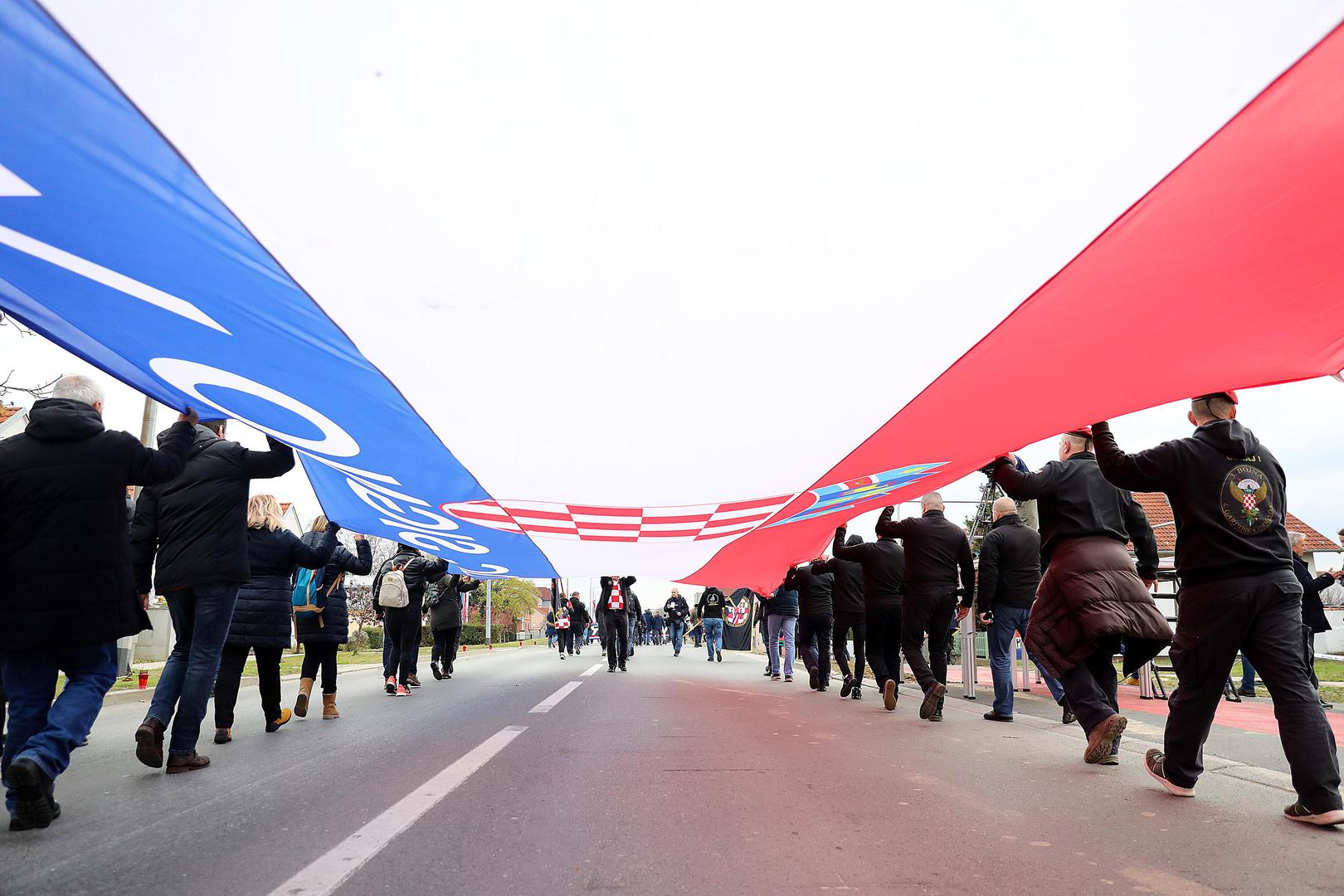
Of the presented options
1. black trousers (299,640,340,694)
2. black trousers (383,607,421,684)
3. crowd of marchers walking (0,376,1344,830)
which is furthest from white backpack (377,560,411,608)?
black trousers (299,640,340,694)

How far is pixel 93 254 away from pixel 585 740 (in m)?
4.14

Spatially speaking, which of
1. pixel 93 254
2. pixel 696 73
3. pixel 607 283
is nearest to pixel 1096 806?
pixel 607 283

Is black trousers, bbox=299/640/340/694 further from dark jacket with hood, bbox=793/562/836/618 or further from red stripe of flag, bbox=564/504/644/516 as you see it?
dark jacket with hood, bbox=793/562/836/618

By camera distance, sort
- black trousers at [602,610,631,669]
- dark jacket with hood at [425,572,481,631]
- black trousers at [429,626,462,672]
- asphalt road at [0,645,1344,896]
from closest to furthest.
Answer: asphalt road at [0,645,1344,896]
dark jacket with hood at [425,572,481,631]
black trousers at [429,626,462,672]
black trousers at [602,610,631,669]

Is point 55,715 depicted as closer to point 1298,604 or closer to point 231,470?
point 231,470

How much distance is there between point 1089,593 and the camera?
4.43 meters

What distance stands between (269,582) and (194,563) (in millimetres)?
1502

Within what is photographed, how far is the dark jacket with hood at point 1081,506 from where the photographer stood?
15.1 feet

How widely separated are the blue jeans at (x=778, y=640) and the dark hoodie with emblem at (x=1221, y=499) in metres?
9.15

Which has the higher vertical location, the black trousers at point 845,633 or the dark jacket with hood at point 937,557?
the dark jacket with hood at point 937,557

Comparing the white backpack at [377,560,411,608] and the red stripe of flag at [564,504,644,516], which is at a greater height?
the red stripe of flag at [564,504,644,516]

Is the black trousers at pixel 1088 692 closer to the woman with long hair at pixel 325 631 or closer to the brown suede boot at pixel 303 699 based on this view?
the woman with long hair at pixel 325 631

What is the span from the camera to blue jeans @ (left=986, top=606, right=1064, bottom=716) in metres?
6.84

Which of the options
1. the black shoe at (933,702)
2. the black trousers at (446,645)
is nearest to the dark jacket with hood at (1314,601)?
the black shoe at (933,702)
